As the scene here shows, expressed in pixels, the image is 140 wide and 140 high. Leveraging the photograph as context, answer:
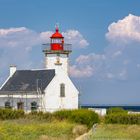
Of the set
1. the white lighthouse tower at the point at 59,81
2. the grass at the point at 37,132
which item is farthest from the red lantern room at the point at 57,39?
the grass at the point at 37,132

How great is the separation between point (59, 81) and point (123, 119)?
13173 millimetres

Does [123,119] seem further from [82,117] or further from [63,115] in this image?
[63,115]

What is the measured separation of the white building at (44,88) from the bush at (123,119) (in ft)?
36.6

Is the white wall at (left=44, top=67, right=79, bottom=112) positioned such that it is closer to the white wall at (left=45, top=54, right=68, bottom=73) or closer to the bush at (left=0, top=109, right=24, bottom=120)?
the white wall at (left=45, top=54, right=68, bottom=73)

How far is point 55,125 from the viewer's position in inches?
1313

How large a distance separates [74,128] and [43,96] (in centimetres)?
1917

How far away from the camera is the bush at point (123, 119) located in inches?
1631

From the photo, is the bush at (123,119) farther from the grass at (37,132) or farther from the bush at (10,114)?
the grass at (37,132)

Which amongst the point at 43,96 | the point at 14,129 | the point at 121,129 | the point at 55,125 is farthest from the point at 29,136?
the point at 43,96

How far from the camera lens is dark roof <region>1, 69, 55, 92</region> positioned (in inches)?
2103

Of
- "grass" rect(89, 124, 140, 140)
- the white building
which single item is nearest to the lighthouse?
the white building

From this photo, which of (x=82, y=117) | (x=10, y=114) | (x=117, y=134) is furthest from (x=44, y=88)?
(x=117, y=134)

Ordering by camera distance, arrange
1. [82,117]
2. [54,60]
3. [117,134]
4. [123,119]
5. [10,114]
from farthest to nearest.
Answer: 1. [54,60]
2. [10,114]
3. [123,119]
4. [82,117]
5. [117,134]

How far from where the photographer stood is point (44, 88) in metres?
52.4
